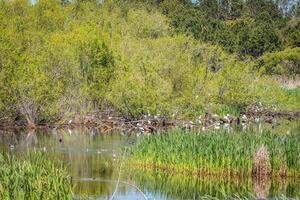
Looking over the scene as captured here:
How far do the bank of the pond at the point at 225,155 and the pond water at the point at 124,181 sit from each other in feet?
1.25

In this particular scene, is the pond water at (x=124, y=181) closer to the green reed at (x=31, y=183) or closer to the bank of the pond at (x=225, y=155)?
the bank of the pond at (x=225, y=155)

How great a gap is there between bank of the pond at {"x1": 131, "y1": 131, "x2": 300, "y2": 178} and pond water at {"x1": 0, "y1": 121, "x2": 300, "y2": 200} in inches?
15.0

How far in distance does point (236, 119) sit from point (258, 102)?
5264mm

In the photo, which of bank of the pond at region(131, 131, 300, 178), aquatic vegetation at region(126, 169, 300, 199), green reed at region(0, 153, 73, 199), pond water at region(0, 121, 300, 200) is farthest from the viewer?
bank of the pond at region(131, 131, 300, 178)

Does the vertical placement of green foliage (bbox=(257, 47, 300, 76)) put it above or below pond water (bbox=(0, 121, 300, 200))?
above

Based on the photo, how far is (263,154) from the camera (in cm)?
1596

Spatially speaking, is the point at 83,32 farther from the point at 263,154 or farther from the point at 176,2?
the point at 176,2

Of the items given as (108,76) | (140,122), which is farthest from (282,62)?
(140,122)

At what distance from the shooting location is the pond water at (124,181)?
576 inches

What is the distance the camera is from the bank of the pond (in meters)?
16.2

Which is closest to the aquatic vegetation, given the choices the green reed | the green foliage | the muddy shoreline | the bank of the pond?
the bank of the pond

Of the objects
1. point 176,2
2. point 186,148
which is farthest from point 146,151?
point 176,2

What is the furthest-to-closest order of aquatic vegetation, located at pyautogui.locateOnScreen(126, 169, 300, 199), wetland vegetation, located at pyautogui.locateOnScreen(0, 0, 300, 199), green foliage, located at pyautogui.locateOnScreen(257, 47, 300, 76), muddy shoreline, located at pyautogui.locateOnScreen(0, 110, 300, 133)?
1. green foliage, located at pyautogui.locateOnScreen(257, 47, 300, 76)
2. muddy shoreline, located at pyautogui.locateOnScreen(0, 110, 300, 133)
3. wetland vegetation, located at pyautogui.locateOnScreen(0, 0, 300, 199)
4. aquatic vegetation, located at pyautogui.locateOnScreen(126, 169, 300, 199)

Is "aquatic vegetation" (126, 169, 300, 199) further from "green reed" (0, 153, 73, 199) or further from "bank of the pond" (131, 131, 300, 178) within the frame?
"green reed" (0, 153, 73, 199)
